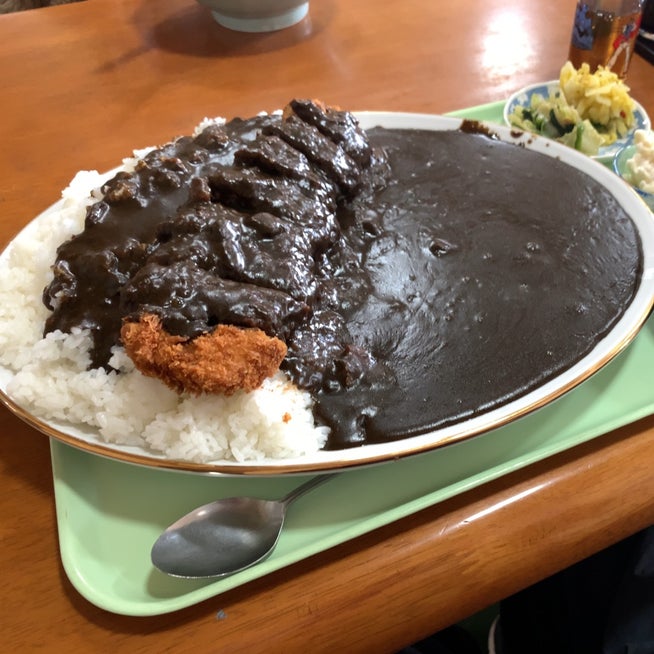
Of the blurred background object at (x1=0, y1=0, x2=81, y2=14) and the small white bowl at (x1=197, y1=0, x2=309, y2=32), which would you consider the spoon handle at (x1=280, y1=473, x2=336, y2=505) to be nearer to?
the small white bowl at (x1=197, y1=0, x2=309, y2=32)

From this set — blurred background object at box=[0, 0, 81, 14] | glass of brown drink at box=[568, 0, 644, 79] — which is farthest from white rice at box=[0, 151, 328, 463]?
blurred background object at box=[0, 0, 81, 14]

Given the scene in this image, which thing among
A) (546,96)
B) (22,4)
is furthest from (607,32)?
(22,4)

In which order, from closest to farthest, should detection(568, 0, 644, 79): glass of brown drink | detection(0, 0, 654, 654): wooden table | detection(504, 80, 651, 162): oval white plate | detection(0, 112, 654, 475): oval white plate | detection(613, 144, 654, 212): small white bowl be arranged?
detection(0, 0, 654, 654): wooden table → detection(0, 112, 654, 475): oval white plate → detection(613, 144, 654, 212): small white bowl → detection(504, 80, 651, 162): oval white plate → detection(568, 0, 644, 79): glass of brown drink

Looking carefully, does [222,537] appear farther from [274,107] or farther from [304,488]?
[274,107]

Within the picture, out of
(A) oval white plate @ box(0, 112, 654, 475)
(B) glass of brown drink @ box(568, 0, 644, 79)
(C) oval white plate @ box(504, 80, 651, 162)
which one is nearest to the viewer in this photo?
(A) oval white plate @ box(0, 112, 654, 475)

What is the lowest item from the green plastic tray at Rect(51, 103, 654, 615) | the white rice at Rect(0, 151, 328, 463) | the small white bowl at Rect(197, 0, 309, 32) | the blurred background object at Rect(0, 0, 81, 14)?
the green plastic tray at Rect(51, 103, 654, 615)

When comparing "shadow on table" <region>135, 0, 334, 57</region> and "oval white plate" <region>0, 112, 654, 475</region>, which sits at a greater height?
"shadow on table" <region>135, 0, 334, 57</region>

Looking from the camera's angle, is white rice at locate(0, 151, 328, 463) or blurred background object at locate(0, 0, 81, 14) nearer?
Answer: white rice at locate(0, 151, 328, 463)
